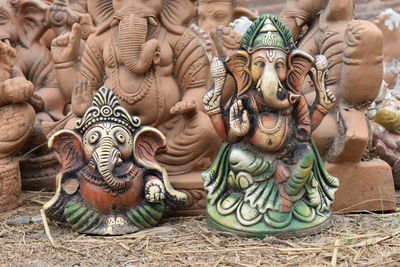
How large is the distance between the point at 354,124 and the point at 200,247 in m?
1.02

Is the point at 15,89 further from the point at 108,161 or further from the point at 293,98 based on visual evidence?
the point at 293,98

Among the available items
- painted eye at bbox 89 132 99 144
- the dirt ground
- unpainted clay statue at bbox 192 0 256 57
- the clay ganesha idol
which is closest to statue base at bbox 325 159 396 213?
the dirt ground

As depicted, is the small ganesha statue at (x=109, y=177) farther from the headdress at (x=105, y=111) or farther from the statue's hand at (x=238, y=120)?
the statue's hand at (x=238, y=120)

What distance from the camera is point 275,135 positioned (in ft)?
8.64

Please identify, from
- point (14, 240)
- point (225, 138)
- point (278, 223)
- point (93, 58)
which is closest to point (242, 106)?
point (225, 138)

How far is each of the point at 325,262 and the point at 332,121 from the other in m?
0.96

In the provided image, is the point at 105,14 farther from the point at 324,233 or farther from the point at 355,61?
the point at 324,233

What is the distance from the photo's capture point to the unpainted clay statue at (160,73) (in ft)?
9.85

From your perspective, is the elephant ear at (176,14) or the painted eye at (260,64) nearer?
the painted eye at (260,64)

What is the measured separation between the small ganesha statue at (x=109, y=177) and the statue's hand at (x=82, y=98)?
278 mm

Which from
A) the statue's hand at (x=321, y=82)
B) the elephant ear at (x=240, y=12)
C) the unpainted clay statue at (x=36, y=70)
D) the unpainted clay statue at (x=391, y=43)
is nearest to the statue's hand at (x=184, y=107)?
the statue's hand at (x=321, y=82)

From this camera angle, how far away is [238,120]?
8.74 ft

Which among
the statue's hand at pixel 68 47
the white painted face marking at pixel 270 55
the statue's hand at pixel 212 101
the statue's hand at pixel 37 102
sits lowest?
the statue's hand at pixel 37 102

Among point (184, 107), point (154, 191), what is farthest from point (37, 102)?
point (154, 191)
